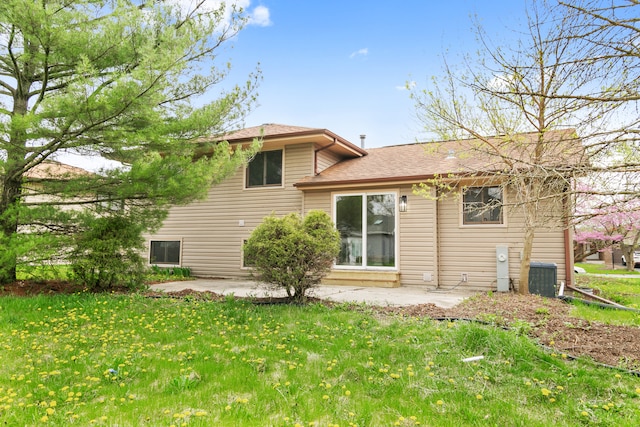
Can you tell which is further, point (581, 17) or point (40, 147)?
point (40, 147)

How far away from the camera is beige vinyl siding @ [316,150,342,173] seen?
440 inches

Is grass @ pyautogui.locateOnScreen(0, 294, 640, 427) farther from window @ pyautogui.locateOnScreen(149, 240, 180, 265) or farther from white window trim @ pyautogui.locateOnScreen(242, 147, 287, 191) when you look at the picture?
window @ pyautogui.locateOnScreen(149, 240, 180, 265)

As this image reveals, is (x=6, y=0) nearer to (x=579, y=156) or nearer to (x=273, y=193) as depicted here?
(x=273, y=193)

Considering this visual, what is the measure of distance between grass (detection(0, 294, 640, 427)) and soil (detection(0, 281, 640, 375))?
436mm

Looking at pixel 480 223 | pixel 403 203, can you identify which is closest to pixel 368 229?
pixel 403 203

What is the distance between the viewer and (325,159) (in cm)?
1161

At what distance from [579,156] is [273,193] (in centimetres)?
834

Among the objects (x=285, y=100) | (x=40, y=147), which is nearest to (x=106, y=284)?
(x=40, y=147)

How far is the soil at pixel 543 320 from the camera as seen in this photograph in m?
3.78

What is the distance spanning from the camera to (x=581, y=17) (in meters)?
3.55

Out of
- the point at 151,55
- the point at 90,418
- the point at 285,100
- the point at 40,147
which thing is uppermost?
the point at 285,100

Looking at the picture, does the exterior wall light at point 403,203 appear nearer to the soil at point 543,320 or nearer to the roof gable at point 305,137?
the roof gable at point 305,137

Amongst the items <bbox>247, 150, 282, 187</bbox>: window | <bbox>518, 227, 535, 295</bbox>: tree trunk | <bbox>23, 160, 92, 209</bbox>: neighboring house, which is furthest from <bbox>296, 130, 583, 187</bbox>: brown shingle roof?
<bbox>23, 160, 92, 209</bbox>: neighboring house

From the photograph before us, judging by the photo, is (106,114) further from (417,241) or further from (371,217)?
(417,241)
